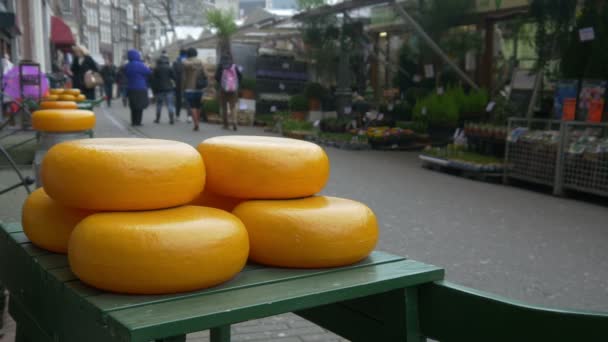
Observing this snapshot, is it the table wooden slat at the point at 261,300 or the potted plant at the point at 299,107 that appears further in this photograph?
the potted plant at the point at 299,107

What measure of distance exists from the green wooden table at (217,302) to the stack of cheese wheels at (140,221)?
60mm

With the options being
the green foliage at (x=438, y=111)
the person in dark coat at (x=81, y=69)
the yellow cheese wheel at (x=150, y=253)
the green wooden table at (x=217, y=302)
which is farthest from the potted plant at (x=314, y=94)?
the yellow cheese wheel at (x=150, y=253)

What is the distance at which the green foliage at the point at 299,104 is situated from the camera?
1670cm

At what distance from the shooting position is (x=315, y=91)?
54.8 ft

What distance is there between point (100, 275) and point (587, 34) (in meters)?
7.72

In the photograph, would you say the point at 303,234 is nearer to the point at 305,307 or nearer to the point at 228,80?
the point at 305,307

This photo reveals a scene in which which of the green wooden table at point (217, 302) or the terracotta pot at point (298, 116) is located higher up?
the green wooden table at point (217, 302)

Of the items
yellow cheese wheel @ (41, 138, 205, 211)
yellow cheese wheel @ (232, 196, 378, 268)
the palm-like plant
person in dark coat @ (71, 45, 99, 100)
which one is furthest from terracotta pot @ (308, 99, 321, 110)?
yellow cheese wheel @ (41, 138, 205, 211)

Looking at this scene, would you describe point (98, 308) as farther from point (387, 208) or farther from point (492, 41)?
point (492, 41)

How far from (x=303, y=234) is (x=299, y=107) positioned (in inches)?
590

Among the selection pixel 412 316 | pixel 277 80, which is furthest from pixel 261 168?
pixel 277 80

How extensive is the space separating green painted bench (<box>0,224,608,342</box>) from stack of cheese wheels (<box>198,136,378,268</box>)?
61 mm

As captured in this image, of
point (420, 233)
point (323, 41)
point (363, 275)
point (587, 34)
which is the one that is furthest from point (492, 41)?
point (363, 275)

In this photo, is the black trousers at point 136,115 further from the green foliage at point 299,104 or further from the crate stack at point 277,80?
the crate stack at point 277,80
